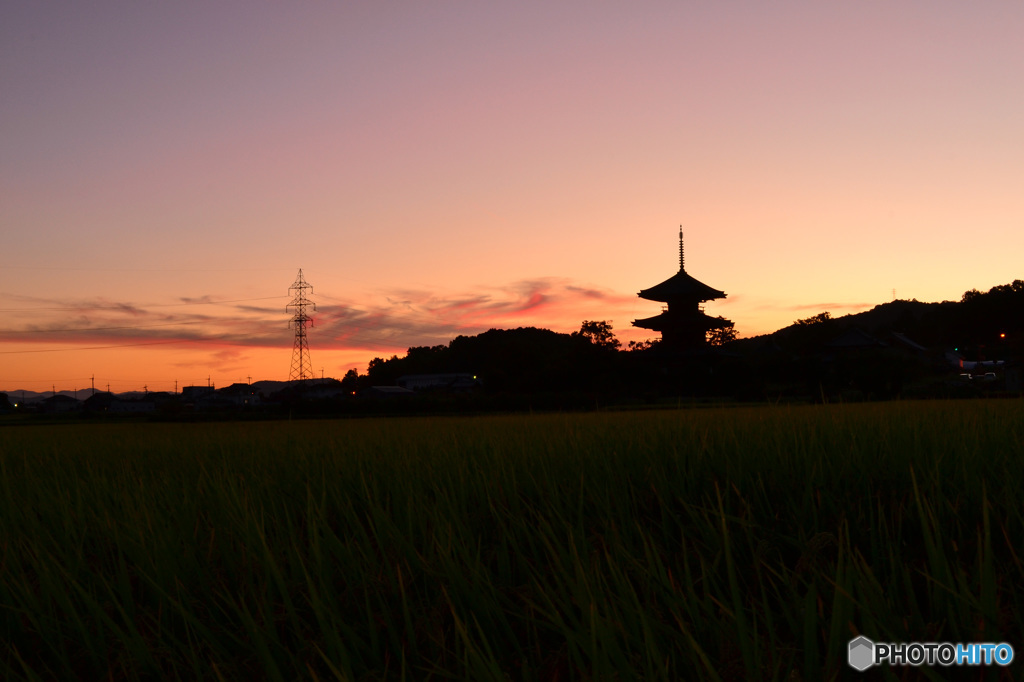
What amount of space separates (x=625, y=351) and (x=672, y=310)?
3.40 metres

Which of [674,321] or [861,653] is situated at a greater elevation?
[674,321]

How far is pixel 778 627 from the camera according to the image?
194 centimetres

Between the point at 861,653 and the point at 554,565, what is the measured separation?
3.69 ft

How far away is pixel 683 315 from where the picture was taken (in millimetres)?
34656

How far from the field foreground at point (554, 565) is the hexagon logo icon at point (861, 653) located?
6 centimetres

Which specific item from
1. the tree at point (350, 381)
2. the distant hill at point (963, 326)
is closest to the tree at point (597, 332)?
the distant hill at point (963, 326)

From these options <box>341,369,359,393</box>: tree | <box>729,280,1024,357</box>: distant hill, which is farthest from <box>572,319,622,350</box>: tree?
<box>341,369,359,393</box>: tree

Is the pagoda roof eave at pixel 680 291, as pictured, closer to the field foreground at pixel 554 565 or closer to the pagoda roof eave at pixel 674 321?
the pagoda roof eave at pixel 674 321

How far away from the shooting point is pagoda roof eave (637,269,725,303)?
112ft

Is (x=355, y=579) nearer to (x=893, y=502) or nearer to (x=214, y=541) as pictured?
(x=214, y=541)

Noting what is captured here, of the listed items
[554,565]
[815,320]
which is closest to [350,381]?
[815,320]

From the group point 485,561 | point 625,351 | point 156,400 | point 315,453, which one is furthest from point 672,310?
point 156,400

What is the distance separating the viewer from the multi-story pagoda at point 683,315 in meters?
34.3

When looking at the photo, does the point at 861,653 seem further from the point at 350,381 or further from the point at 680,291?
the point at 350,381
